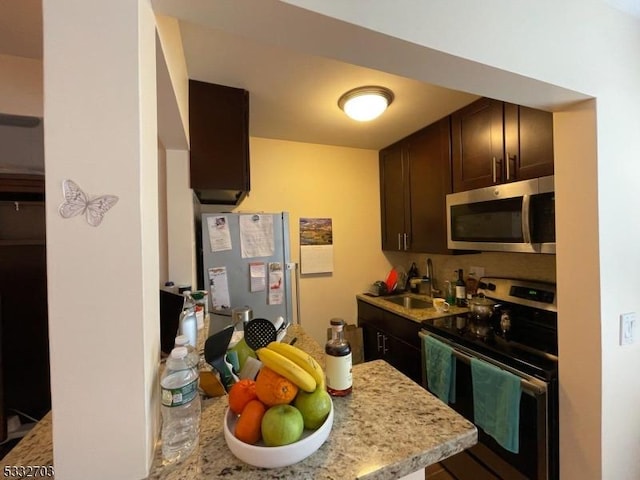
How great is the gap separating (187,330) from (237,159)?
1.04m

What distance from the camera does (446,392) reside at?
1.68 meters

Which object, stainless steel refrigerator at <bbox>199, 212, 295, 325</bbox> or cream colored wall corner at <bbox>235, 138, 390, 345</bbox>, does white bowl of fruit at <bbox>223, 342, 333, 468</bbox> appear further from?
cream colored wall corner at <bbox>235, 138, 390, 345</bbox>

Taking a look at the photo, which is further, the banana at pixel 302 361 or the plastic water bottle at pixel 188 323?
the plastic water bottle at pixel 188 323

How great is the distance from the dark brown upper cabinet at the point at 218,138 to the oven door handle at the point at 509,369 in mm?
1633

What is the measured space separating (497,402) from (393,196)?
1855 mm

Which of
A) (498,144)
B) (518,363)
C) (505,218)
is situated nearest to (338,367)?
(518,363)

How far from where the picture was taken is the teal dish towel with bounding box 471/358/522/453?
52.7 inches

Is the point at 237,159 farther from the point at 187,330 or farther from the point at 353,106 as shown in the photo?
the point at 187,330

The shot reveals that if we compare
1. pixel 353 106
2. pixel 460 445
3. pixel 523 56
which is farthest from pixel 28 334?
pixel 523 56

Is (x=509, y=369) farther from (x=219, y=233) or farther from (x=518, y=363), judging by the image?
(x=219, y=233)

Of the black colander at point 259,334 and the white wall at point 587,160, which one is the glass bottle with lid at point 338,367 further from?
the white wall at point 587,160

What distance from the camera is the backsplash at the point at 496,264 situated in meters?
1.78

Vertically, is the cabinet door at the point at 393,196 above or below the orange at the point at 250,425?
above

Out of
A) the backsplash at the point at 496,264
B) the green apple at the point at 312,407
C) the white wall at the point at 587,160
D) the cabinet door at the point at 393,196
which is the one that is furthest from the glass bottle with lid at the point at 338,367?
the cabinet door at the point at 393,196
